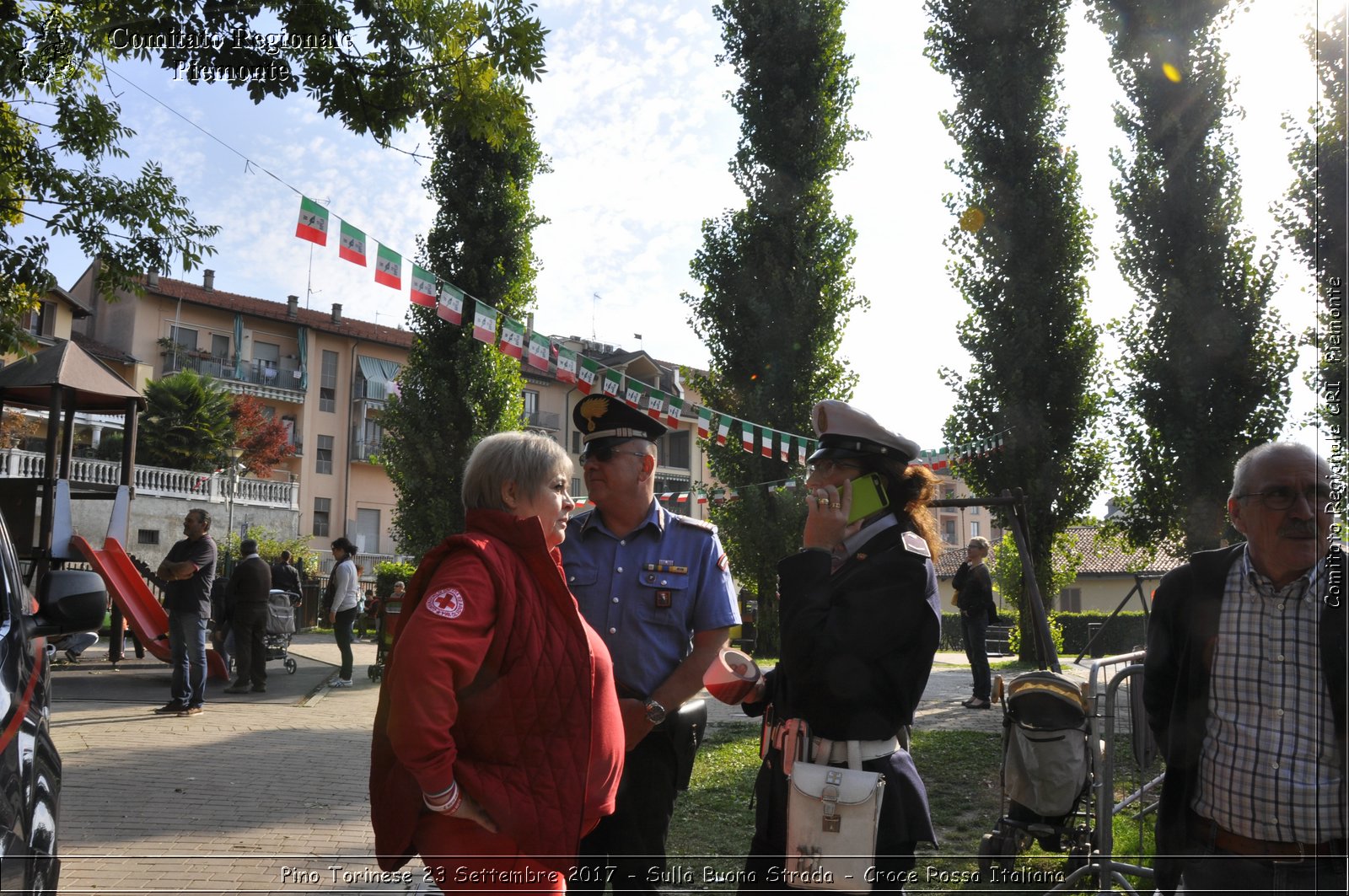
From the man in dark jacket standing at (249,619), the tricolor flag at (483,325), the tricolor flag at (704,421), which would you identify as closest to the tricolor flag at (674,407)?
the tricolor flag at (704,421)

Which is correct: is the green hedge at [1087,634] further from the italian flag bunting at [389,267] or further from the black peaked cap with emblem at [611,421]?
the black peaked cap with emblem at [611,421]

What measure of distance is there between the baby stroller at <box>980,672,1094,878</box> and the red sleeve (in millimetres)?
3713

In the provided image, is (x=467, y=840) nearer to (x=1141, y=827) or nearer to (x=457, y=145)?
(x=1141, y=827)

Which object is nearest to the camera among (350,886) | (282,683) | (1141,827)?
(350,886)

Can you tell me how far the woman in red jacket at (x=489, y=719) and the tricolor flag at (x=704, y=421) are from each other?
15.6 m

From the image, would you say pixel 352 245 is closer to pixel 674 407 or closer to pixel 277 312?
pixel 674 407

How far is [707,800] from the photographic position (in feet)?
23.4

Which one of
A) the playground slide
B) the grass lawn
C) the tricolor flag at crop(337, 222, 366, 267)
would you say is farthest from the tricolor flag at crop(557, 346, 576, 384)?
the playground slide

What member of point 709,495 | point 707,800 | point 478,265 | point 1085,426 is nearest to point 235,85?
point 707,800

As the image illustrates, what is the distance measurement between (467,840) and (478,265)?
18627 millimetres

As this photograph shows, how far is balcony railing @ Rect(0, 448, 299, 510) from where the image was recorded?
29.2 m

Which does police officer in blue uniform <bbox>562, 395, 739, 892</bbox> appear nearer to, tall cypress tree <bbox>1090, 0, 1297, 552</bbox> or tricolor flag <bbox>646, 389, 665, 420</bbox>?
tricolor flag <bbox>646, 389, 665, 420</bbox>

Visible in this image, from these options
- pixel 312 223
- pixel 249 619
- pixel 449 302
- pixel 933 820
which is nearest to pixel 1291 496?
pixel 933 820

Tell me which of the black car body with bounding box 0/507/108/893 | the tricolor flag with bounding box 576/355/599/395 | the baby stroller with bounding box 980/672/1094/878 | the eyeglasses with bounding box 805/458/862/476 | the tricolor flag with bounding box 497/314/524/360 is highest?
the tricolor flag with bounding box 497/314/524/360
